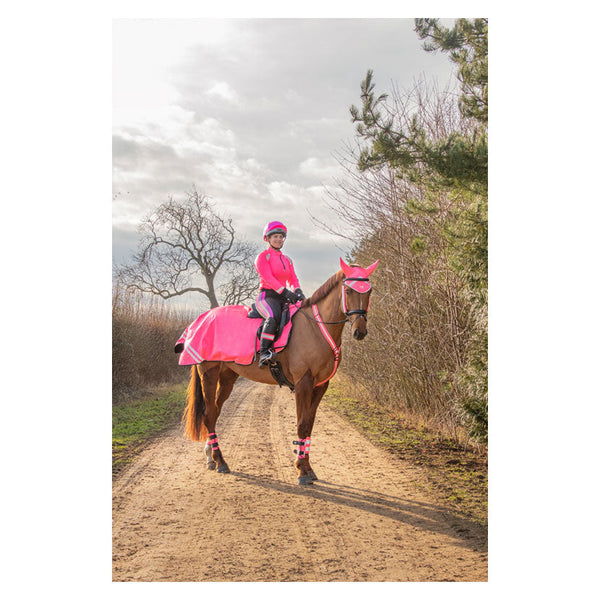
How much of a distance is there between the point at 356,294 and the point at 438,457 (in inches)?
101

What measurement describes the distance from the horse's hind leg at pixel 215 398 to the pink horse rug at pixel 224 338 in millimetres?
338

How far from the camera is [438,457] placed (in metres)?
5.50

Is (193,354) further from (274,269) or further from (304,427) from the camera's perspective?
(304,427)

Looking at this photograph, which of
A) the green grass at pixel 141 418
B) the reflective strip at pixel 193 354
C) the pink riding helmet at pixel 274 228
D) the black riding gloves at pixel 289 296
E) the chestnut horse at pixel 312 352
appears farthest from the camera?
the green grass at pixel 141 418

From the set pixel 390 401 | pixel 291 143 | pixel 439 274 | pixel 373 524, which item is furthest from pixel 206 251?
pixel 390 401

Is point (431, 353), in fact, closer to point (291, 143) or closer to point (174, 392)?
point (291, 143)

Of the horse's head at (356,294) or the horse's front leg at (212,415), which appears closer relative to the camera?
the horse's head at (356,294)

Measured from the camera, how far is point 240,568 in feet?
9.98

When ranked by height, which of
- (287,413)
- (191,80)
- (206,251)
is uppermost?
(191,80)

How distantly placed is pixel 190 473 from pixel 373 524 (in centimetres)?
215

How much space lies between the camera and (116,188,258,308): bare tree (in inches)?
207

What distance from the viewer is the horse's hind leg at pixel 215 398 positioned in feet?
16.9

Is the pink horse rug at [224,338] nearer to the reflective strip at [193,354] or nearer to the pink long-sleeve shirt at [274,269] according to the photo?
the reflective strip at [193,354]

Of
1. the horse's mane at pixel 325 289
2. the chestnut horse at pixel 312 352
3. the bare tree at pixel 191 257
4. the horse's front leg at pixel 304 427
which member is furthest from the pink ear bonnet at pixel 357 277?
the bare tree at pixel 191 257
